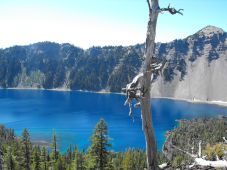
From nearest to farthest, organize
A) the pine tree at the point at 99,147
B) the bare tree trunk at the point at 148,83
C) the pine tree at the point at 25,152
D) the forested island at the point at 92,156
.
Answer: the bare tree trunk at the point at 148,83 → the forested island at the point at 92,156 → the pine tree at the point at 99,147 → the pine tree at the point at 25,152

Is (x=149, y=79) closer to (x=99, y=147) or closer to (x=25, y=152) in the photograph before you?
(x=99, y=147)

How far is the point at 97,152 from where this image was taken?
51906 millimetres

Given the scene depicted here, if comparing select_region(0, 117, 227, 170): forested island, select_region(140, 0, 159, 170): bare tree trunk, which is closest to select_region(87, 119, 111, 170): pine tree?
select_region(0, 117, 227, 170): forested island

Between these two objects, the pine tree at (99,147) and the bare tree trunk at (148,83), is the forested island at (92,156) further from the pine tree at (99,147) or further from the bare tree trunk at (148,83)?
the bare tree trunk at (148,83)

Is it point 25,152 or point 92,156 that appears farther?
point 25,152

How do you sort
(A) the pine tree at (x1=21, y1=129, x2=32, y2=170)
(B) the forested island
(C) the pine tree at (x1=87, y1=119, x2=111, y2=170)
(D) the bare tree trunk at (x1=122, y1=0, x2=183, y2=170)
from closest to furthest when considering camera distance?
(D) the bare tree trunk at (x1=122, y1=0, x2=183, y2=170) → (B) the forested island → (C) the pine tree at (x1=87, y1=119, x2=111, y2=170) → (A) the pine tree at (x1=21, y1=129, x2=32, y2=170)

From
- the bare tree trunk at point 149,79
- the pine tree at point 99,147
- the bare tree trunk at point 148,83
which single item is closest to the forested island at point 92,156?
the pine tree at point 99,147

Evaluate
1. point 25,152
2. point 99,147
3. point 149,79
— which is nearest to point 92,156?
point 99,147

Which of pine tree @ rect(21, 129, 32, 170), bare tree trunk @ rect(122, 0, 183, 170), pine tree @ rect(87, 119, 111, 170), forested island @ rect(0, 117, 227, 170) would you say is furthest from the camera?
pine tree @ rect(21, 129, 32, 170)

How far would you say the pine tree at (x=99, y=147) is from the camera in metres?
50.2

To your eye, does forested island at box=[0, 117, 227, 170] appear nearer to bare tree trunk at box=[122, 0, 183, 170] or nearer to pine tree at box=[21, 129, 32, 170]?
pine tree at box=[21, 129, 32, 170]

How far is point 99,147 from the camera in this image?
51375mm

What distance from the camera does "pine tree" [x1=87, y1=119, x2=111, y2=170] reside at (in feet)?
165

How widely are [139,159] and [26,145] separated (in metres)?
47.6
